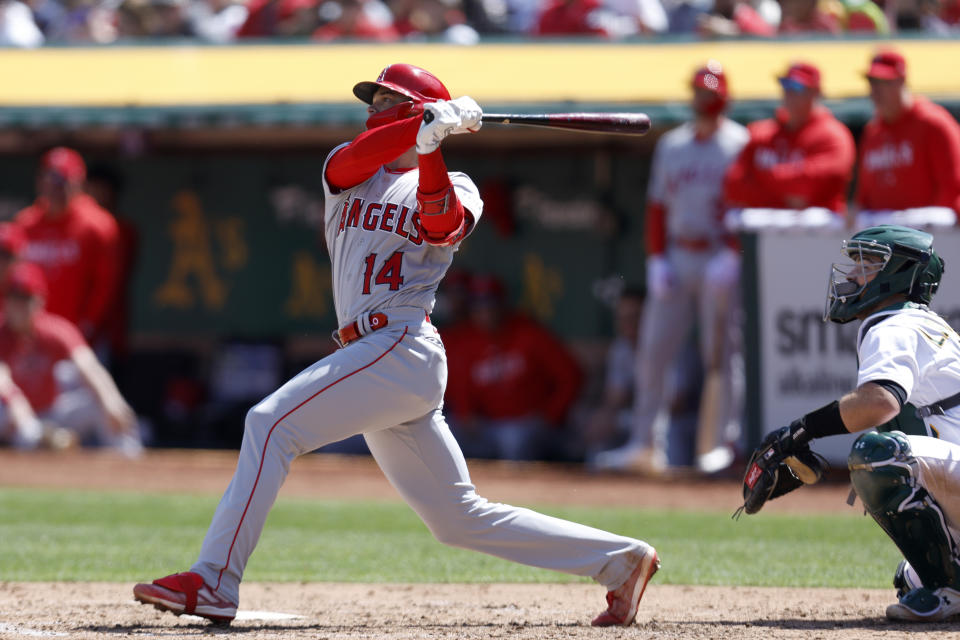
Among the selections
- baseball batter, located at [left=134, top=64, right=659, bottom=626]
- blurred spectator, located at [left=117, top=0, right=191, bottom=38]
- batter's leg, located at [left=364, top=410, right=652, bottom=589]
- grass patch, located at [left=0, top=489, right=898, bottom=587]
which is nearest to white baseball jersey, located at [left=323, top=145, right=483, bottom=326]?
baseball batter, located at [left=134, top=64, right=659, bottom=626]

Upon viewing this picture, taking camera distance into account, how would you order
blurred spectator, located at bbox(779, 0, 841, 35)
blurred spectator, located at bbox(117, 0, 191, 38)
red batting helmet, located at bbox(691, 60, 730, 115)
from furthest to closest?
blurred spectator, located at bbox(117, 0, 191, 38) → blurred spectator, located at bbox(779, 0, 841, 35) → red batting helmet, located at bbox(691, 60, 730, 115)

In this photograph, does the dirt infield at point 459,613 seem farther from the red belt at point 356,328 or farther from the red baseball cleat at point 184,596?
the red belt at point 356,328

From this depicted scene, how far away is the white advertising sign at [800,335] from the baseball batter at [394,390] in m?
3.80

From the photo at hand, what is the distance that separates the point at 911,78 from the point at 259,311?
212 inches

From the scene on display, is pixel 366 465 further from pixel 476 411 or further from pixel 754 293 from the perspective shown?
pixel 754 293

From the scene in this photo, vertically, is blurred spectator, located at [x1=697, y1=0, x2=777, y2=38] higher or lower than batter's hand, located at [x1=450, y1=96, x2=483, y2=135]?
lower

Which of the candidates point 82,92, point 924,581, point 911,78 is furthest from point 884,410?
point 82,92

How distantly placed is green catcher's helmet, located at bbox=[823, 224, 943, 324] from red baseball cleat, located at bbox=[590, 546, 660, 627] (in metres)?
0.93

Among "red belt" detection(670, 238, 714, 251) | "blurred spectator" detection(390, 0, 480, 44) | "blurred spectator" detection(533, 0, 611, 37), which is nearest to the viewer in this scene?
"red belt" detection(670, 238, 714, 251)

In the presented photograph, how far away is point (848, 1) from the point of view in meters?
10.1

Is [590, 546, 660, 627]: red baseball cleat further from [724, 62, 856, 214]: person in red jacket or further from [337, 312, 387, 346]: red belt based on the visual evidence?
[724, 62, 856, 214]: person in red jacket

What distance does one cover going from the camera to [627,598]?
422 cm

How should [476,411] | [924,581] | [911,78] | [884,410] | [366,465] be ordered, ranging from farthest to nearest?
[476,411] < [366,465] < [911,78] < [924,581] < [884,410]

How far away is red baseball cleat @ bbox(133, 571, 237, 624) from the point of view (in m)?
3.85
